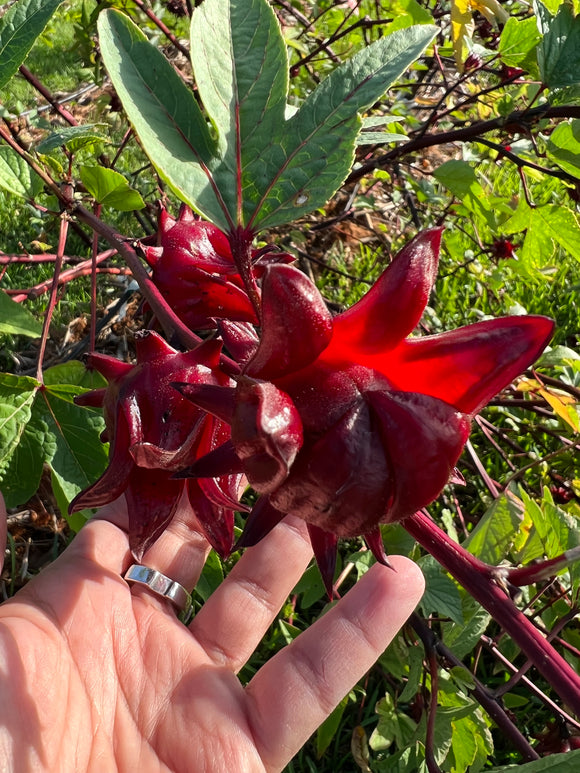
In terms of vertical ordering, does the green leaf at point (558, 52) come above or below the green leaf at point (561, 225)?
above

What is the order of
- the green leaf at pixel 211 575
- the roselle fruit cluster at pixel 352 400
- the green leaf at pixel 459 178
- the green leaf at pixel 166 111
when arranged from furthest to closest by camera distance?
1. the green leaf at pixel 459 178
2. the green leaf at pixel 211 575
3. the green leaf at pixel 166 111
4. the roselle fruit cluster at pixel 352 400

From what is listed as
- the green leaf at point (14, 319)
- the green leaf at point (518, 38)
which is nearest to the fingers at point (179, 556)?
the green leaf at point (14, 319)

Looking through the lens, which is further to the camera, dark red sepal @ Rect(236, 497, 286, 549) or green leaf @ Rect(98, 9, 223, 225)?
green leaf @ Rect(98, 9, 223, 225)

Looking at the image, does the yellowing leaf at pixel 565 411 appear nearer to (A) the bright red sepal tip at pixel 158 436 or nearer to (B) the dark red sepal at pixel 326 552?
(A) the bright red sepal tip at pixel 158 436

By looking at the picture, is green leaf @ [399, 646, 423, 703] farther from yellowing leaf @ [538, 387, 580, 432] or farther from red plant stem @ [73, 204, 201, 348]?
red plant stem @ [73, 204, 201, 348]

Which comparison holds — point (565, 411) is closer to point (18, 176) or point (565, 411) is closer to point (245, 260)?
point (245, 260)

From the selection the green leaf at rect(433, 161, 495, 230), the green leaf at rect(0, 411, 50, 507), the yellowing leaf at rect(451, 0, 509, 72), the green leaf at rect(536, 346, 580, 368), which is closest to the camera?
the green leaf at rect(0, 411, 50, 507)

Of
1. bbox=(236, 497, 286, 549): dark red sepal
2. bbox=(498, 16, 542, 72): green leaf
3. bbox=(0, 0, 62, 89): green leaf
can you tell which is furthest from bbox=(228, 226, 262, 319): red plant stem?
bbox=(498, 16, 542, 72): green leaf

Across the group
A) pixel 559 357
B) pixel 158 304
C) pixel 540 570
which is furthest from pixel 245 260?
pixel 559 357
